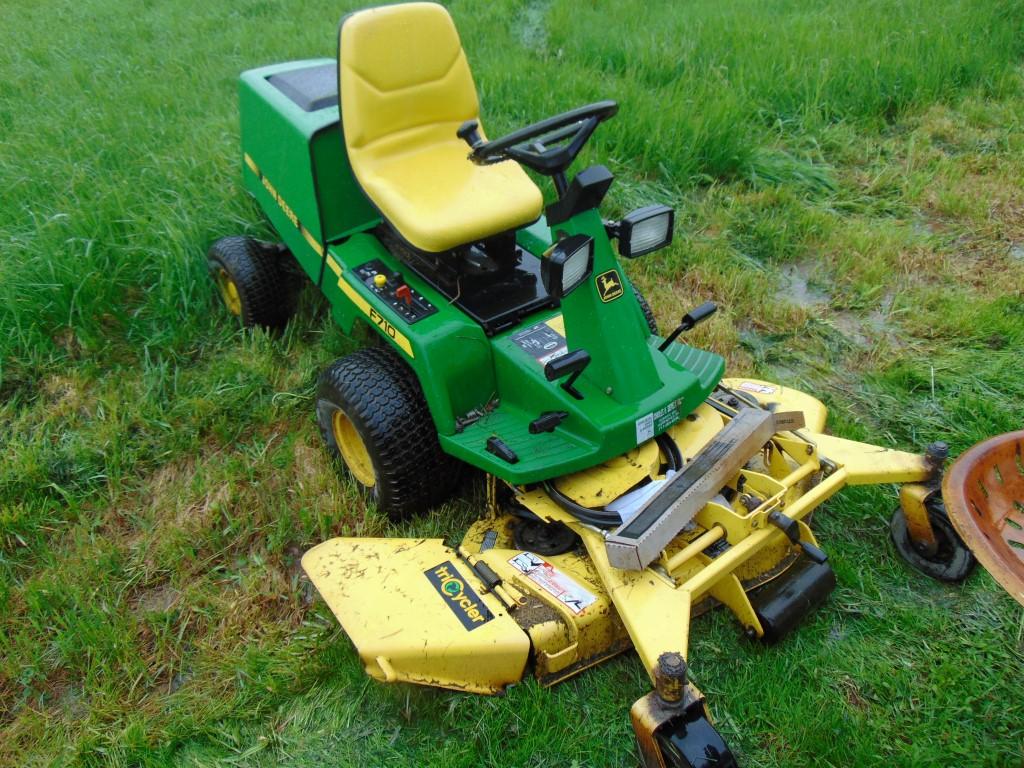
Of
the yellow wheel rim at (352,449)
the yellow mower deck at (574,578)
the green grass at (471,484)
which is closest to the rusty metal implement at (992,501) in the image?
the yellow mower deck at (574,578)

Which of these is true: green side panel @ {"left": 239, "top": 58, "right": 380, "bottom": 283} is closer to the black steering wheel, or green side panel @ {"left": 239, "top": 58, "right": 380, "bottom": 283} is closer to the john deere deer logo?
the black steering wheel

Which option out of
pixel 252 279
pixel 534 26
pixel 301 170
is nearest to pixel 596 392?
pixel 301 170

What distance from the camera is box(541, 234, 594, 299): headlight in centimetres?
209

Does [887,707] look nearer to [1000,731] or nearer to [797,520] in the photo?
[1000,731]

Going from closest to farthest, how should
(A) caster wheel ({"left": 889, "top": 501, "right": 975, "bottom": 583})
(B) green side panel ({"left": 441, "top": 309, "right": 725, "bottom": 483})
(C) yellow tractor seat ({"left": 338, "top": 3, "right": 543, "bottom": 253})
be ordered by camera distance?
(B) green side panel ({"left": 441, "top": 309, "right": 725, "bottom": 483}), (A) caster wheel ({"left": 889, "top": 501, "right": 975, "bottom": 583}), (C) yellow tractor seat ({"left": 338, "top": 3, "right": 543, "bottom": 253})

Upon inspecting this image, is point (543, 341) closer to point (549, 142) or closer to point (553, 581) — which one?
point (549, 142)

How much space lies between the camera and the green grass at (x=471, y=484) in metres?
2.18

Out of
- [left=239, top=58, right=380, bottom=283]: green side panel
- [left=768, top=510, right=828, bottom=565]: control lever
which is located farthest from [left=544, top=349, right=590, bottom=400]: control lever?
[left=239, top=58, right=380, bottom=283]: green side panel

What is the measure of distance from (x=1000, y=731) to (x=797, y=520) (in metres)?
0.67

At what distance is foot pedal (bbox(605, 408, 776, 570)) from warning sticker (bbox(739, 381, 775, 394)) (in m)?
0.44

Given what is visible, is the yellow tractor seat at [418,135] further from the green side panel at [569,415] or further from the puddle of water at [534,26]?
the puddle of water at [534,26]

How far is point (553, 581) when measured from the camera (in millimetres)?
2207

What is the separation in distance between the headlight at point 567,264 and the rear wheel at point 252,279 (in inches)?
64.5

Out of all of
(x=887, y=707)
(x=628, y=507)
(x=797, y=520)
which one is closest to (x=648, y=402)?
(x=628, y=507)
